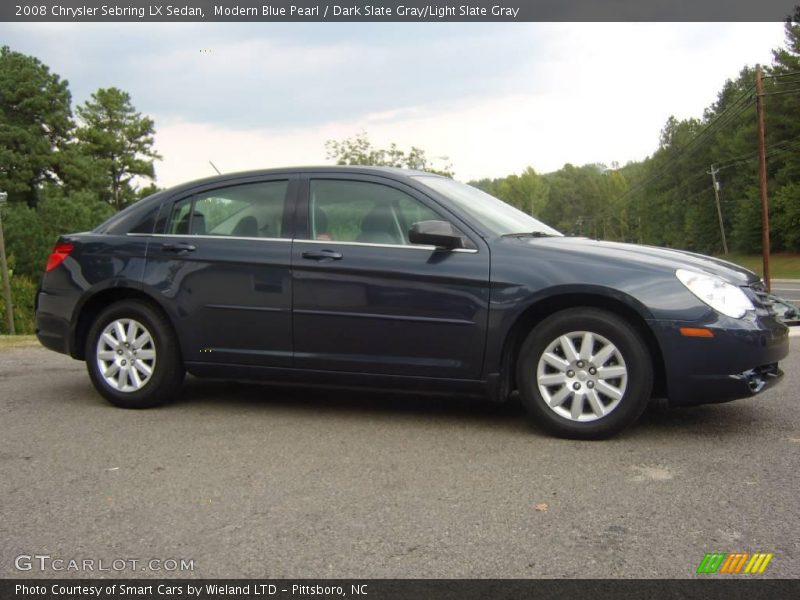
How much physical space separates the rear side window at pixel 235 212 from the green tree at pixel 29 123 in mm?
57803

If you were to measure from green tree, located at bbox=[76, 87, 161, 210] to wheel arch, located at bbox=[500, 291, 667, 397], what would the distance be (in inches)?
2972

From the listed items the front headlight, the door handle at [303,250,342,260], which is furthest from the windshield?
the front headlight

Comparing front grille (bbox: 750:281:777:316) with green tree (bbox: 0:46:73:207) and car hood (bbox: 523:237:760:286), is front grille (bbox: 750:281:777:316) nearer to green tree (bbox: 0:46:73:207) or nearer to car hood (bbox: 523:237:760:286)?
car hood (bbox: 523:237:760:286)

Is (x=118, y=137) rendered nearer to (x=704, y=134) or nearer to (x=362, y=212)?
(x=704, y=134)

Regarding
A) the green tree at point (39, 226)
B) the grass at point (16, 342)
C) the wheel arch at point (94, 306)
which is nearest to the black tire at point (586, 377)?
the wheel arch at point (94, 306)

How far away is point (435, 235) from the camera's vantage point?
16.8 ft

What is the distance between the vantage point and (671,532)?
11.1 ft

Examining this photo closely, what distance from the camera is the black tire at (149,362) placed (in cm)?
580

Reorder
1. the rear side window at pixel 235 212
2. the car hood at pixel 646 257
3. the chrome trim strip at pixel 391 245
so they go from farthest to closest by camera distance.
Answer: the rear side window at pixel 235 212 < the chrome trim strip at pixel 391 245 < the car hood at pixel 646 257

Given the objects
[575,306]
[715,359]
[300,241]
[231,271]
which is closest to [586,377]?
[575,306]

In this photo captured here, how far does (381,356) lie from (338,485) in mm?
1300

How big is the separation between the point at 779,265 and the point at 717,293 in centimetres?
6544

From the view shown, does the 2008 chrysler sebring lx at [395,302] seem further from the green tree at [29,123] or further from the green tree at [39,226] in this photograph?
the green tree at [29,123]
